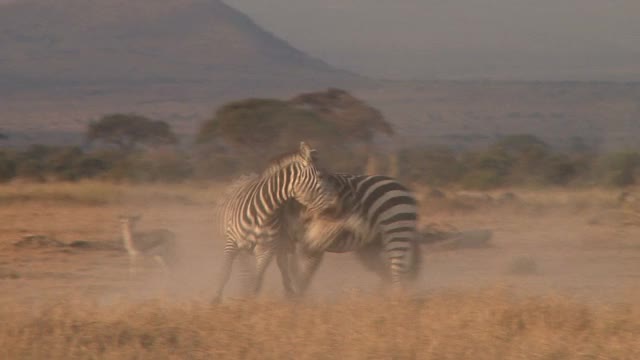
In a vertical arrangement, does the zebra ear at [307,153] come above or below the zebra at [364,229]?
above

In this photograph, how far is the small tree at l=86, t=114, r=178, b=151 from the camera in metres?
47.1

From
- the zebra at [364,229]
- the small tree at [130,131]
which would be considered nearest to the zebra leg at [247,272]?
the zebra at [364,229]

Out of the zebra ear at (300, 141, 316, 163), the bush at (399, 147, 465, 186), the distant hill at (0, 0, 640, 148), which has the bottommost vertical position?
the zebra ear at (300, 141, 316, 163)

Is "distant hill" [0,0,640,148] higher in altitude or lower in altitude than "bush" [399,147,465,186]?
higher

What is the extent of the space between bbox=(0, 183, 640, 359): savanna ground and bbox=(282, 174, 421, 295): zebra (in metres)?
0.37

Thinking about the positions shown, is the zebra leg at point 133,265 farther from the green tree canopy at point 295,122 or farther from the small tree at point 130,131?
the small tree at point 130,131

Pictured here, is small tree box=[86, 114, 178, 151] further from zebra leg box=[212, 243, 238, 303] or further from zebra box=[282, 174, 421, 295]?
zebra box=[282, 174, 421, 295]

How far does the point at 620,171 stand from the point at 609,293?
23.0 metres

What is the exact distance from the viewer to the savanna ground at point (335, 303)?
8.05 meters

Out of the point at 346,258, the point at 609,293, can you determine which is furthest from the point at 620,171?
the point at 609,293

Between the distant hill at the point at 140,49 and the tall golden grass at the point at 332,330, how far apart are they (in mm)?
80858

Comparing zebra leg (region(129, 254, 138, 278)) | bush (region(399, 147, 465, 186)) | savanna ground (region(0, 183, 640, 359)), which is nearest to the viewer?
savanna ground (region(0, 183, 640, 359))

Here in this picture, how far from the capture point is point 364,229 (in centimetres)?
1101

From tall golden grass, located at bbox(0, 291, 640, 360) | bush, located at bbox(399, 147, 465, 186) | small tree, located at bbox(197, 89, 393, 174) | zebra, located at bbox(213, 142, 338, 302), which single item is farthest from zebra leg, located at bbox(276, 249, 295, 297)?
bush, located at bbox(399, 147, 465, 186)
